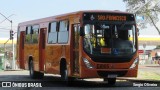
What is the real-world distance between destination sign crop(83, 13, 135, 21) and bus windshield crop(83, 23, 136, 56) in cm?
24

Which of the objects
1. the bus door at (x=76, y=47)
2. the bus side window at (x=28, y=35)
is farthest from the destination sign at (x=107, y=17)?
the bus side window at (x=28, y=35)

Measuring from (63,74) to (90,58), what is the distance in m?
2.46

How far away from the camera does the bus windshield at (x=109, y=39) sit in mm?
19047

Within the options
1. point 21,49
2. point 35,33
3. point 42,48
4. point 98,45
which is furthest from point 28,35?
point 98,45

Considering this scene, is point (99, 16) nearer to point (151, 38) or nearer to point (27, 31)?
point (27, 31)

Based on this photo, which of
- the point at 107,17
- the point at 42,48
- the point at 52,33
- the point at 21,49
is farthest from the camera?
the point at 21,49

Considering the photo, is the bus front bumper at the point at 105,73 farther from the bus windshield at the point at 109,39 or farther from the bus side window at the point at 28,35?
the bus side window at the point at 28,35

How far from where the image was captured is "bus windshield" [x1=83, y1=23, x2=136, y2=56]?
1905cm

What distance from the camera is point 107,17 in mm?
19469

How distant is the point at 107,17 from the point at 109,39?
886 millimetres

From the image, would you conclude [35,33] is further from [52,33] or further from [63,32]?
[63,32]

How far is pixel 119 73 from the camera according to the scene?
64.0 feet

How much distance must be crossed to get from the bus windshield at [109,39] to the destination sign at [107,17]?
24 cm

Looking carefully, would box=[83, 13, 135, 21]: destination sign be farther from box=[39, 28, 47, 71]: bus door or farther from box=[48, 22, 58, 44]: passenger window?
box=[39, 28, 47, 71]: bus door
